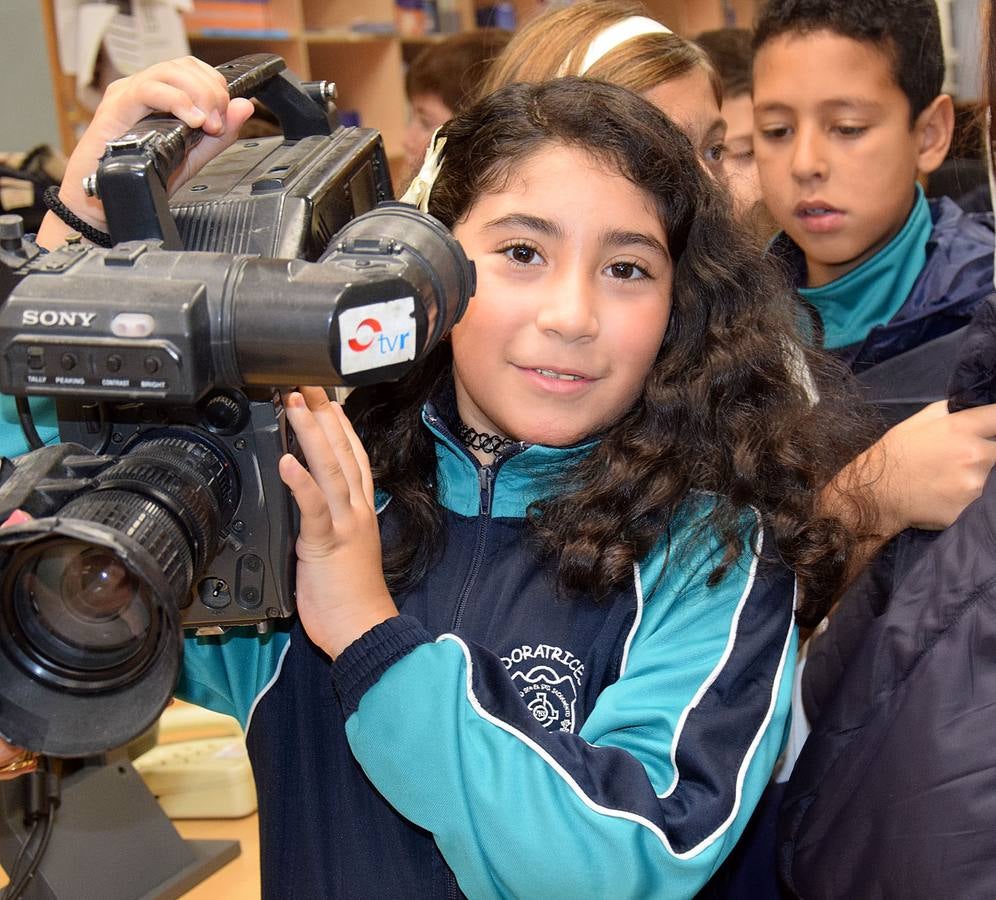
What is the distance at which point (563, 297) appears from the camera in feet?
3.22

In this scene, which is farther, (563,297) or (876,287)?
(876,287)

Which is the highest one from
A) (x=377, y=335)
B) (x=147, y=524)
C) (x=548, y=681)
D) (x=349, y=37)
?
(x=377, y=335)

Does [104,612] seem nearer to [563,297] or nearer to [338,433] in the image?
[338,433]

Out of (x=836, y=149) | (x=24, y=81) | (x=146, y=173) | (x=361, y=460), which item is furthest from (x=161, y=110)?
(x=24, y=81)

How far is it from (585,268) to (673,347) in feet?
0.48

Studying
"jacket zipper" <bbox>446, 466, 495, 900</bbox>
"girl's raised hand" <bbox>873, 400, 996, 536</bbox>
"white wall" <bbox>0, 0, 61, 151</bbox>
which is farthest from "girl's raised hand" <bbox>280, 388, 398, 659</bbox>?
"white wall" <bbox>0, 0, 61, 151</bbox>

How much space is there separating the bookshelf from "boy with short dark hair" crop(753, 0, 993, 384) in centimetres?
161

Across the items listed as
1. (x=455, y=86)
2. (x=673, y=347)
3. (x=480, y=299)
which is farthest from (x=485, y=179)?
(x=455, y=86)

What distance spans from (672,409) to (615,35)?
60 centimetres

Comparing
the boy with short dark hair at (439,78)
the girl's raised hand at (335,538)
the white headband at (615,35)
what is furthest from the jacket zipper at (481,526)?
the boy with short dark hair at (439,78)

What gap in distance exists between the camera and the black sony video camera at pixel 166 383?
26.0 inches

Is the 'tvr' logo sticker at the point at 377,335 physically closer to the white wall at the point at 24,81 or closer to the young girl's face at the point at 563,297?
the young girl's face at the point at 563,297

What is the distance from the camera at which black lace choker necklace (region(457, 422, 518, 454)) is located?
1093mm

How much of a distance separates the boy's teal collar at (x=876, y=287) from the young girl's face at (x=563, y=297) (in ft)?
2.18
